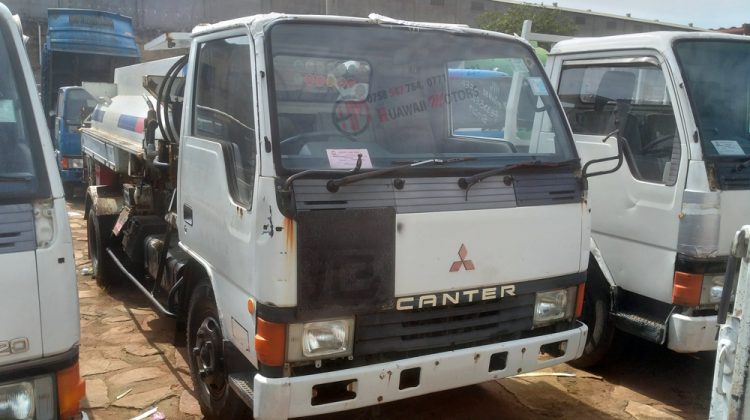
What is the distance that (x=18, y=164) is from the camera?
2387 millimetres

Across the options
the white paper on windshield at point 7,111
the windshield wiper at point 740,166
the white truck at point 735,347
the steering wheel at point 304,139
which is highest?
the white paper on windshield at point 7,111

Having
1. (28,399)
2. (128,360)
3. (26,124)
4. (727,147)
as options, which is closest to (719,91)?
(727,147)

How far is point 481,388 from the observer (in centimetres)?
424

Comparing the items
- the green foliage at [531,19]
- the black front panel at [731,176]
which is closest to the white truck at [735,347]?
the black front panel at [731,176]

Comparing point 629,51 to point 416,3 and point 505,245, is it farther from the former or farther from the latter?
point 416,3

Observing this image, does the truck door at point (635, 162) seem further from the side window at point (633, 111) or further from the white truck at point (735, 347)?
the white truck at point (735, 347)

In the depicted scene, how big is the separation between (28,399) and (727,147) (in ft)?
13.0

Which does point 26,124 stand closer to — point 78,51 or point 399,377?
point 399,377

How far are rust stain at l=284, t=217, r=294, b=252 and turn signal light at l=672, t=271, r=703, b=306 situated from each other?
250 cm

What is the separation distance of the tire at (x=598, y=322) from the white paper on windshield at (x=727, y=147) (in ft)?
3.66

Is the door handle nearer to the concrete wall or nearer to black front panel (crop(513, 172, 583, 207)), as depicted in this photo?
black front panel (crop(513, 172, 583, 207))

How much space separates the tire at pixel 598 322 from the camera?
4453 millimetres

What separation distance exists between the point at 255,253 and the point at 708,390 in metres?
3.39

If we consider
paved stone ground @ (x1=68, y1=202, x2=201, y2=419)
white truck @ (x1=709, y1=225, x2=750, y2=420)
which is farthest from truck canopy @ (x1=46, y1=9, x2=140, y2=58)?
white truck @ (x1=709, y1=225, x2=750, y2=420)
